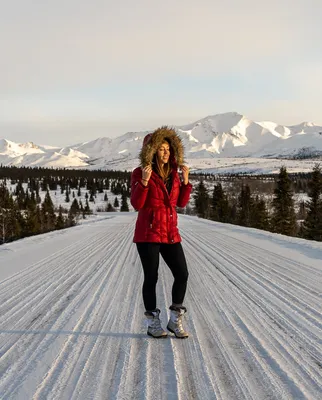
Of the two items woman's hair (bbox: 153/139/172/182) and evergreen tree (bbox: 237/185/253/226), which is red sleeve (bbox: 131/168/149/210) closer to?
woman's hair (bbox: 153/139/172/182)

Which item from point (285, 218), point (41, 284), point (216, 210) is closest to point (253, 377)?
point (41, 284)

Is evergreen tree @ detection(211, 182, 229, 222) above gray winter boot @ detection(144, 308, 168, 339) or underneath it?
underneath

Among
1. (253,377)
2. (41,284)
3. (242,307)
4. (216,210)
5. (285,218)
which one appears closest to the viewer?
(253,377)

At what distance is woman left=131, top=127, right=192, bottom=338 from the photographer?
13.3ft

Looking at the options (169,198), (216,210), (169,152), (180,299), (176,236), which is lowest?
(216,210)

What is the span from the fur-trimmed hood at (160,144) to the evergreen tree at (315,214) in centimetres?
3450

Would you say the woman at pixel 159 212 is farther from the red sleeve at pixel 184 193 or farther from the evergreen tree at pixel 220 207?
the evergreen tree at pixel 220 207

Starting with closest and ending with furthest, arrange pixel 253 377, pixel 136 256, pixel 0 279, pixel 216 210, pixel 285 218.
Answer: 1. pixel 253 377
2. pixel 0 279
3. pixel 136 256
4. pixel 285 218
5. pixel 216 210

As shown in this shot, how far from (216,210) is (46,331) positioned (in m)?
54.7

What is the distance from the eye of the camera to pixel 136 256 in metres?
10.5

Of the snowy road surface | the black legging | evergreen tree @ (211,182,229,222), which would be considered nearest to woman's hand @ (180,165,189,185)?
the black legging

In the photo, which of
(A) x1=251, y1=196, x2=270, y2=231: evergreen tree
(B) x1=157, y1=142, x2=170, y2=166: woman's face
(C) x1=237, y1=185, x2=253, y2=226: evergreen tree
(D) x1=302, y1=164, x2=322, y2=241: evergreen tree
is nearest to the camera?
(B) x1=157, y1=142, x2=170, y2=166: woman's face

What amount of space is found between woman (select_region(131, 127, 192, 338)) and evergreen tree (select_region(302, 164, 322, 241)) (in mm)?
34481

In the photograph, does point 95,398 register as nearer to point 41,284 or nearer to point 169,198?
point 169,198
